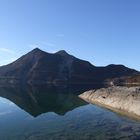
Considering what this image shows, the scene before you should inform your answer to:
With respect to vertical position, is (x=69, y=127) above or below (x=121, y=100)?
below

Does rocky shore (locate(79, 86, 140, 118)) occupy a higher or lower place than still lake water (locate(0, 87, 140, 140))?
higher

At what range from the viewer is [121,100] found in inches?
2586

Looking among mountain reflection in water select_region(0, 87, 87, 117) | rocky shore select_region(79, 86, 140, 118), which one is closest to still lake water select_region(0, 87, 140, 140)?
rocky shore select_region(79, 86, 140, 118)

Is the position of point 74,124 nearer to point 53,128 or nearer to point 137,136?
point 53,128

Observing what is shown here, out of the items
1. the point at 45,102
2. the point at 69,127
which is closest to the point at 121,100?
the point at 69,127

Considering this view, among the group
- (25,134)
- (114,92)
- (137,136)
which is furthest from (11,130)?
(114,92)

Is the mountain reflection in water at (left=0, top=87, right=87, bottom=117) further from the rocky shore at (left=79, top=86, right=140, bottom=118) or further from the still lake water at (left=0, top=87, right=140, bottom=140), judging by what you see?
the still lake water at (left=0, top=87, right=140, bottom=140)

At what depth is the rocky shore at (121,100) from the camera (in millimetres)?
57831

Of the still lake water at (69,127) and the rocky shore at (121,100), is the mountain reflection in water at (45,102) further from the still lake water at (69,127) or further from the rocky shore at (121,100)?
the still lake water at (69,127)

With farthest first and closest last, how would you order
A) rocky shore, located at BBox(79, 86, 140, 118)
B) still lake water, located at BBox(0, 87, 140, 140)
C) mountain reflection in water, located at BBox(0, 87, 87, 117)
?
1. mountain reflection in water, located at BBox(0, 87, 87, 117)
2. rocky shore, located at BBox(79, 86, 140, 118)
3. still lake water, located at BBox(0, 87, 140, 140)

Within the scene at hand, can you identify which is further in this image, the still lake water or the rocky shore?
the rocky shore

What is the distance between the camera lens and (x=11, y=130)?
4359 cm

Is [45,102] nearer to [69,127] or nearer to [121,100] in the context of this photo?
[121,100]

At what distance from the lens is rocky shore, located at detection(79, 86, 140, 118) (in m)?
57.8
